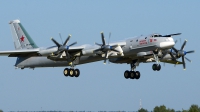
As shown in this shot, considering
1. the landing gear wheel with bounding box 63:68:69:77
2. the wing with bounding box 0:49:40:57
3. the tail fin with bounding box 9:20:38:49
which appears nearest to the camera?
the wing with bounding box 0:49:40:57

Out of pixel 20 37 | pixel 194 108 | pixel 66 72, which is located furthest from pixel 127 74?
pixel 194 108

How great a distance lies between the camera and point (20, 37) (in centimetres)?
7525

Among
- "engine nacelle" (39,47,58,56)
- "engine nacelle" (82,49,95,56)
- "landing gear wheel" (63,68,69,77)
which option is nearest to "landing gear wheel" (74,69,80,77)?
"landing gear wheel" (63,68,69,77)

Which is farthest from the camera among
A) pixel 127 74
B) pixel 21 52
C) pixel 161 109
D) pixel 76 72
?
pixel 161 109

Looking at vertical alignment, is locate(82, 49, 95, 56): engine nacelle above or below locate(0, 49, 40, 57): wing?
below

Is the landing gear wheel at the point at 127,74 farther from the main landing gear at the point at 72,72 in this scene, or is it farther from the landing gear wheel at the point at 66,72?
the landing gear wheel at the point at 66,72

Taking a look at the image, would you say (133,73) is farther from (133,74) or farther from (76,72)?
(76,72)

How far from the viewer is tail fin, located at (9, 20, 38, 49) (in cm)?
7438

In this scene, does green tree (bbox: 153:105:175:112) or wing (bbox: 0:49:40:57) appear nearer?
wing (bbox: 0:49:40:57)

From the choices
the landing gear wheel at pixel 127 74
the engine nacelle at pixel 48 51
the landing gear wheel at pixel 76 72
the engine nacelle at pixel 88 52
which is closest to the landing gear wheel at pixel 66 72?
the landing gear wheel at pixel 76 72

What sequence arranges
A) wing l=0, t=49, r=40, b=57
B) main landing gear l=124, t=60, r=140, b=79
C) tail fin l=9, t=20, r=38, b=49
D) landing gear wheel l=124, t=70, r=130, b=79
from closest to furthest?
wing l=0, t=49, r=40, b=57 → main landing gear l=124, t=60, r=140, b=79 → landing gear wheel l=124, t=70, r=130, b=79 → tail fin l=9, t=20, r=38, b=49

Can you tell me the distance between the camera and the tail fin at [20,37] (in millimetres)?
74375

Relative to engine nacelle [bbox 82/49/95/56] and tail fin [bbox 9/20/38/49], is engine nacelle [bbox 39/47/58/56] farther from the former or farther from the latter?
tail fin [bbox 9/20/38/49]

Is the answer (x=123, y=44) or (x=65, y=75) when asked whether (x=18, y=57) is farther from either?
(x=123, y=44)
